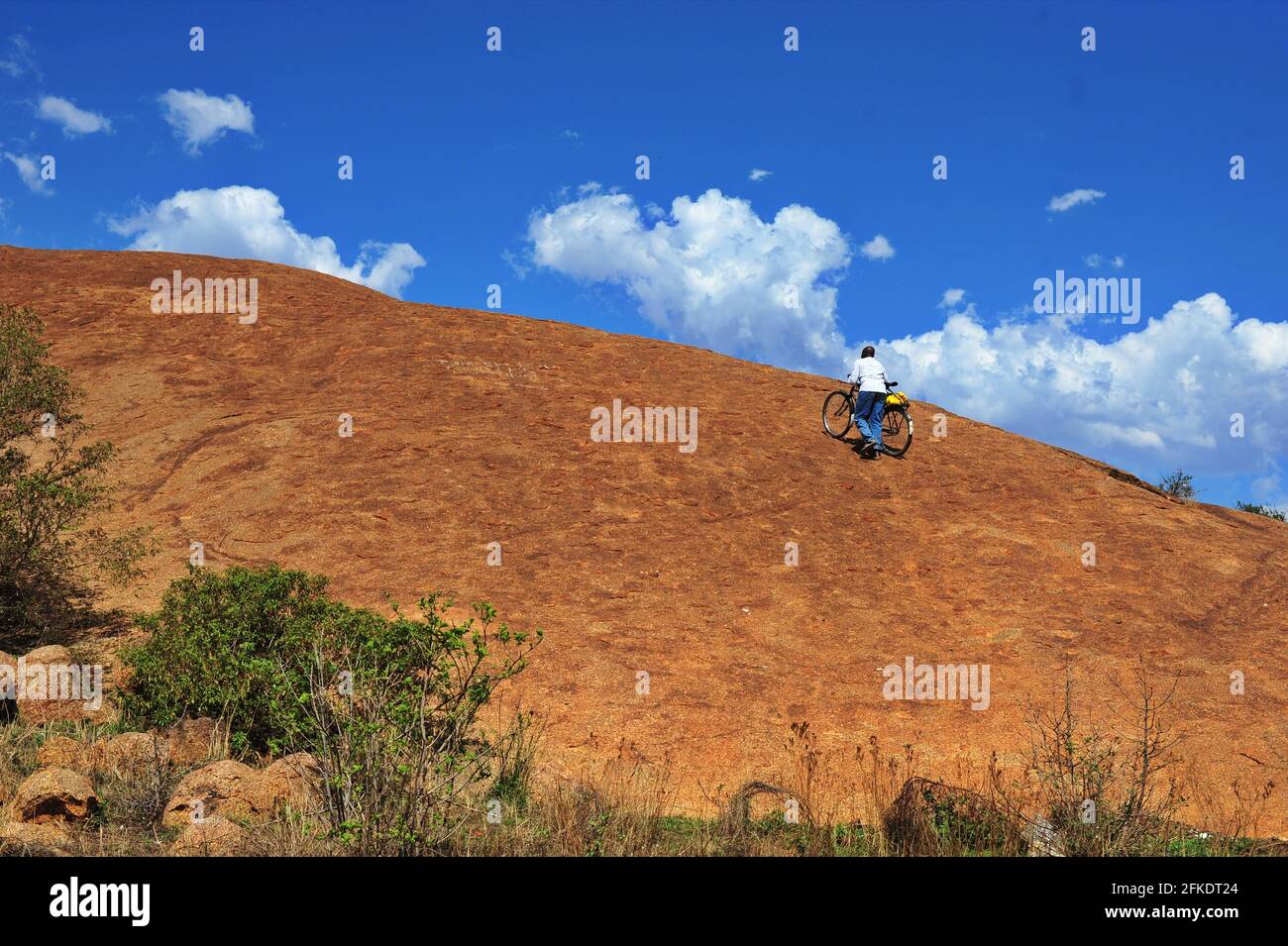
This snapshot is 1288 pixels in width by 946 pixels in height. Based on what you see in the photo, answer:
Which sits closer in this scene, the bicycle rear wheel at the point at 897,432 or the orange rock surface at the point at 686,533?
the orange rock surface at the point at 686,533

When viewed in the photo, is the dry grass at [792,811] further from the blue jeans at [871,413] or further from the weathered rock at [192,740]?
the blue jeans at [871,413]

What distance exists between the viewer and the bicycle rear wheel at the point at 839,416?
59.0ft

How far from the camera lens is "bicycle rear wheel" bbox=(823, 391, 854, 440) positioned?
18.0m

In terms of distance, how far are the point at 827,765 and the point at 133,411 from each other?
14.5 metres

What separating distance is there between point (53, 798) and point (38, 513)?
5579mm

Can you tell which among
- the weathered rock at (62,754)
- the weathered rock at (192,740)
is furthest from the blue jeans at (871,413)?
the weathered rock at (62,754)

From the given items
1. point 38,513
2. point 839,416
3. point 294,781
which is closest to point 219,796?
point 294,781

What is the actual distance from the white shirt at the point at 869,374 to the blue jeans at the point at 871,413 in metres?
0.10

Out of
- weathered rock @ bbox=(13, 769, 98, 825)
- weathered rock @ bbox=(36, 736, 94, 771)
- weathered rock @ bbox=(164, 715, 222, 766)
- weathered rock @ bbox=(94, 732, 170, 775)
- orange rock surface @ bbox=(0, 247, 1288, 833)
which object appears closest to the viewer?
weathered rock @ bbox=(13, 769, 98, 825)

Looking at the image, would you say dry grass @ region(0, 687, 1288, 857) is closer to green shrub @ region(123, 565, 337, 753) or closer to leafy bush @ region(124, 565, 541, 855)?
leafy bush @ region(124, 565, 541, 855)

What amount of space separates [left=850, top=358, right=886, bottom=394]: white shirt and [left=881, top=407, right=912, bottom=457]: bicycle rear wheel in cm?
76

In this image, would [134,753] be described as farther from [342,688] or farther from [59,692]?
[59,692]

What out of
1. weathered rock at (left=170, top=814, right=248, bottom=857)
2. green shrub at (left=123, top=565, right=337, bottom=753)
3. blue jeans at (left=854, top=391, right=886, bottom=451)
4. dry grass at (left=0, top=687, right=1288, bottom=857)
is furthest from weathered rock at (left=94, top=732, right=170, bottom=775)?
blue jeans at (left=854, top=391, right=886, bottom=451)
